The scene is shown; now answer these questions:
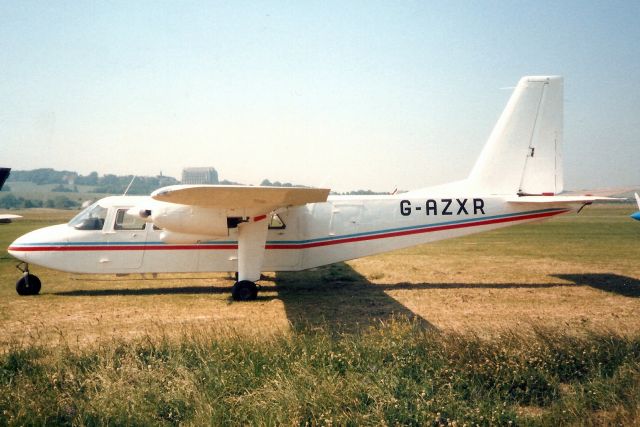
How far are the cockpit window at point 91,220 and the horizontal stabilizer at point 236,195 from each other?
134 inches

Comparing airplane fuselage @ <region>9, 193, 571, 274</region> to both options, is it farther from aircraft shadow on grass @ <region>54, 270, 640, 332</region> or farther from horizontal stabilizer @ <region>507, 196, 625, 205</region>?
aircraft shadow on grass @ <region>54, 270, 640, 332</region>

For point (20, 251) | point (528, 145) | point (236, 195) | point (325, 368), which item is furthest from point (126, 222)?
point (528, 145)

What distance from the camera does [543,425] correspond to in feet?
14.2

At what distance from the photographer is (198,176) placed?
11.8 metres

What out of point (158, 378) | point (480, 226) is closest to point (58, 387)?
point (158, 378)

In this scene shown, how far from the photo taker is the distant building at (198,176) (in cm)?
1155

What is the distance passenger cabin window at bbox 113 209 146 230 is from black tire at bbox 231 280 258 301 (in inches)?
114

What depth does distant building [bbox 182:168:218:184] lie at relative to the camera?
11.5 meters

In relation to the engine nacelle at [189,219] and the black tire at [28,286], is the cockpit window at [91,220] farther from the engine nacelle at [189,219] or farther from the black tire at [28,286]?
the engine nacelle at [189,219]

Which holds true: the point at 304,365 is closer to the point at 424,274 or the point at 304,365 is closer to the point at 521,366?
the point at 521,366

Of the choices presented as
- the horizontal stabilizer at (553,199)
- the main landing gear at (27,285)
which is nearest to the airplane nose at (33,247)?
the main landing gear at (27,285)

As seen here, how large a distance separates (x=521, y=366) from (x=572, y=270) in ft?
34.4

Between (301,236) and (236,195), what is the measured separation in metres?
3.07

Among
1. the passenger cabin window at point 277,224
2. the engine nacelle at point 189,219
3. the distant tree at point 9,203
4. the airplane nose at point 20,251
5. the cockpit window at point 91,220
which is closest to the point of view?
the engine nacelle at point 189,219
